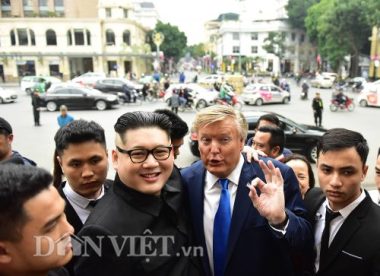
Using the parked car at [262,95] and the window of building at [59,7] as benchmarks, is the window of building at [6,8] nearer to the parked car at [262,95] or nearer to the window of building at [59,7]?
the window of building at [59,7]

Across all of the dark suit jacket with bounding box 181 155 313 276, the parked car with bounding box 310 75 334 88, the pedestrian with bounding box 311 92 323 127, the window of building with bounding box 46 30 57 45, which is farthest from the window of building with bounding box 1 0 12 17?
the dark suit jacket with bounding box 181 155 313 276

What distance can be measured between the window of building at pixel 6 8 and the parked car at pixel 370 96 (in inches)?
1489

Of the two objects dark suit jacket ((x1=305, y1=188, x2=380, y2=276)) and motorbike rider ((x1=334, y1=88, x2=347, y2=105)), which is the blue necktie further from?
motorbike rider ((x1=334, y1=88, x2=347, y2=105))

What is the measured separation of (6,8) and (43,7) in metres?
8.58

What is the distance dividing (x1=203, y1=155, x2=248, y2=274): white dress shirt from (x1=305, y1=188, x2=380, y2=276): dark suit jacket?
65cm

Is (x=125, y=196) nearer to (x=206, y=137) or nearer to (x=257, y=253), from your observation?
(x=206, y=137)

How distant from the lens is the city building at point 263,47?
6297 cm

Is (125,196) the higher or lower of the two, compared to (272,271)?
higher

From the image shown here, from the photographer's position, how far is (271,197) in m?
1.99

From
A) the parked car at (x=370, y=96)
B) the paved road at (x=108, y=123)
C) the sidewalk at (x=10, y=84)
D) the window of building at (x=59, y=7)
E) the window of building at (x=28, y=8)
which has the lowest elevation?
the paved road at (x=108, y=123)

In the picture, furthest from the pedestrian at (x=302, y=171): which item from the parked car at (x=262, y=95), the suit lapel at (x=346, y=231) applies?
the parked car at (x=262, y=95)

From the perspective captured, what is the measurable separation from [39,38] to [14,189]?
165 feet

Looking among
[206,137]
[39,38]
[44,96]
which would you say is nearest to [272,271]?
[206,137]

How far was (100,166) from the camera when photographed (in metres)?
2.57
